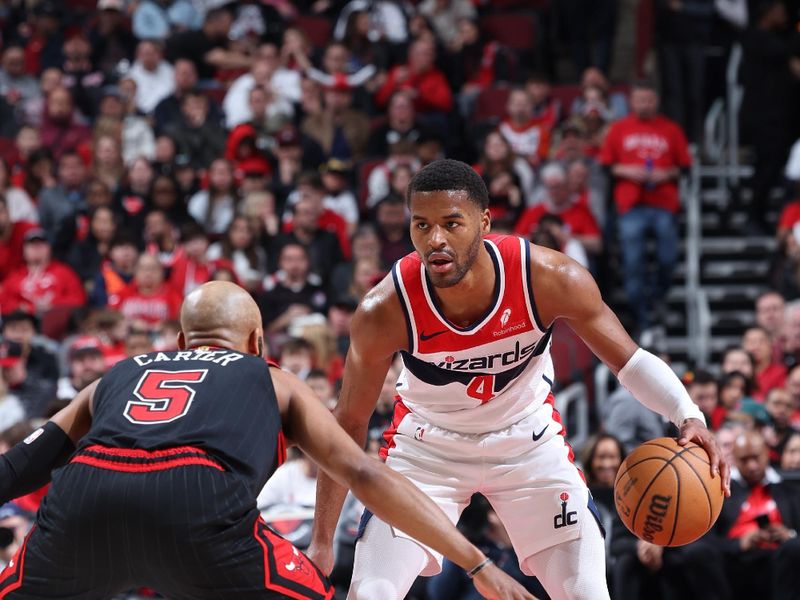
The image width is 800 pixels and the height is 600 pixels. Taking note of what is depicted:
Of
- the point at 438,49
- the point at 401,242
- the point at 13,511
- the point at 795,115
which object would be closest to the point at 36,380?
the point at 13,511

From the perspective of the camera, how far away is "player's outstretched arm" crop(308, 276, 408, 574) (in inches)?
183

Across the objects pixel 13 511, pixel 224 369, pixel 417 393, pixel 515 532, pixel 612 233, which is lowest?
pixel 612 233

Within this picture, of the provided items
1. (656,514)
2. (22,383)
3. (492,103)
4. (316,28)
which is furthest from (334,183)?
(656,514)

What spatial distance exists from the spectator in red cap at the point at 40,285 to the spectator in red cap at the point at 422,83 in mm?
3997

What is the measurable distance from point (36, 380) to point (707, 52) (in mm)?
8060

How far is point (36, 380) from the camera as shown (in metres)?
9.53

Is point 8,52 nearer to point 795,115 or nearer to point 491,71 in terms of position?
point 491,71

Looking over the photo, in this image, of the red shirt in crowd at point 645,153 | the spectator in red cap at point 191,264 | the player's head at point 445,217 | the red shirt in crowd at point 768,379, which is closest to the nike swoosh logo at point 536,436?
the player's head at point 445,217

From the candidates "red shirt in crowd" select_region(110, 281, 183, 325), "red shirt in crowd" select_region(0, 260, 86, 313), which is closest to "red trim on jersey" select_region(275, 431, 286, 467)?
"red shirt in crowd" select_region(110, 281, 183, 325)

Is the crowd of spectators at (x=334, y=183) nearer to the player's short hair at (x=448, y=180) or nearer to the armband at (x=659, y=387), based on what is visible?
the armband at (x=659, y=387)

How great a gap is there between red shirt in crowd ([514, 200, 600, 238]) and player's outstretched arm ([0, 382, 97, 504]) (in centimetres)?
726

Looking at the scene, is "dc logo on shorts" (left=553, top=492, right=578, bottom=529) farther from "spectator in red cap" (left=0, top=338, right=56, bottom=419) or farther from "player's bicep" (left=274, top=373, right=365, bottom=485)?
"spectator in red cap" (left=0, top=338, right=56, bottom=419)

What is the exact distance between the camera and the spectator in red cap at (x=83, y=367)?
879 centimetres

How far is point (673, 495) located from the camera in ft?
14.6
